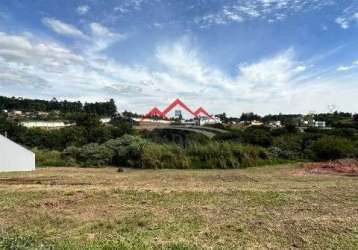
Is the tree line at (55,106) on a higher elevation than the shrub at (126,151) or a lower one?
higher

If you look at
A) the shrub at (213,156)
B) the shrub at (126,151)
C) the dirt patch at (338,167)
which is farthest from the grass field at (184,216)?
the shrub at (126,151)

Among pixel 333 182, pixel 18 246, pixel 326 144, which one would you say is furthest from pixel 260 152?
pixel 18 246

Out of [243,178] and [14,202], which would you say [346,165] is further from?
[14,202]

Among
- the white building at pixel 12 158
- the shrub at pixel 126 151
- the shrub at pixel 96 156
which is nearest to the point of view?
the white building at pixel 12 158

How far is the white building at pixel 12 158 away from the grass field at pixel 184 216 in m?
5.68

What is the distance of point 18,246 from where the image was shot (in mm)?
4008

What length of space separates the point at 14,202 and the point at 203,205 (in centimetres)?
457

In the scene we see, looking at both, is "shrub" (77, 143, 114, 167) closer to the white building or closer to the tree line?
the white building

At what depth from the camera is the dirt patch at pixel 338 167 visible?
13.9 metres

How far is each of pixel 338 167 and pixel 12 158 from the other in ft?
49.5

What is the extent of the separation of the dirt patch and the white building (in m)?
13.2

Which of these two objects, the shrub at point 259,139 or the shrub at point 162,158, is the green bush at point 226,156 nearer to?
the shrub at point 162,158

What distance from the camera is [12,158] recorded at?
16.9 metres

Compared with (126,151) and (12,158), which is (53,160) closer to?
(12,158)
